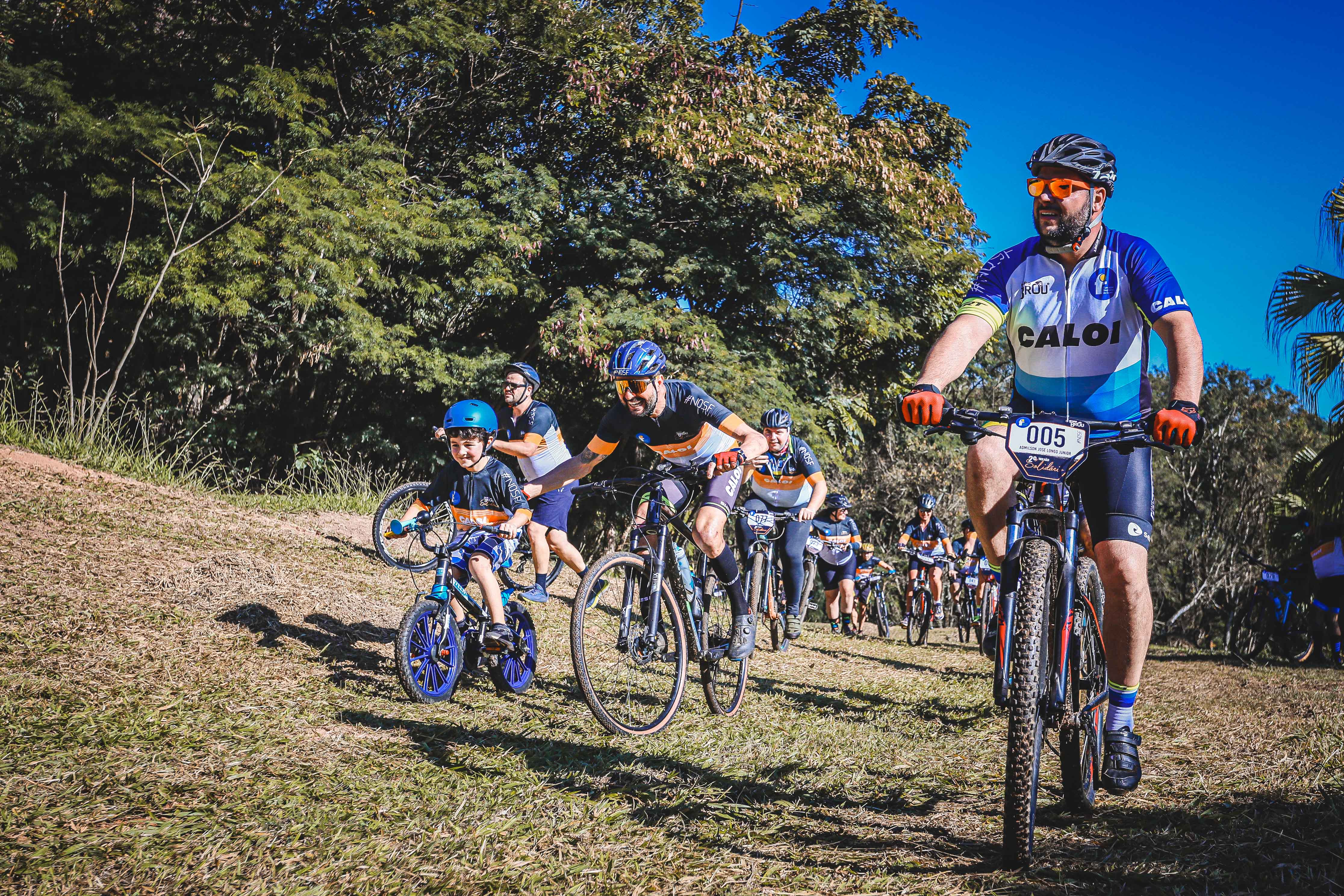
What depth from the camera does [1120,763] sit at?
3.06 meters

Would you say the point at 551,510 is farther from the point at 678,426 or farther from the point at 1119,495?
the point at 1119,495

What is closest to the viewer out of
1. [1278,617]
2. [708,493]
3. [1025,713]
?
[1025,713]

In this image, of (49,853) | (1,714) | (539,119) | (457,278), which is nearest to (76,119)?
(457,278)

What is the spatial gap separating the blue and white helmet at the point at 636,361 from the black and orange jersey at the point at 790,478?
164 inches

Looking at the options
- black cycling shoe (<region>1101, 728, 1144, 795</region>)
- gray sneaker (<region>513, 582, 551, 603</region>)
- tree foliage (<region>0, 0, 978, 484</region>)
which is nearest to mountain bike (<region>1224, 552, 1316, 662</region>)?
tree foliage (<region>0, 0, 978, 484</region>)

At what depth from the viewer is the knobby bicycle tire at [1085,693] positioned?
3.07 metres

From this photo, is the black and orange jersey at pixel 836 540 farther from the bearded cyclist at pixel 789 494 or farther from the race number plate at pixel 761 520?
the race number plate at pixel 761 520

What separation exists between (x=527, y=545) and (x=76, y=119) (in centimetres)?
1027

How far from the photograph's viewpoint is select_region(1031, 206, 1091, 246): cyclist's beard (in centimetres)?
328

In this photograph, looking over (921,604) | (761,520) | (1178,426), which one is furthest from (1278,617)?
(1178,426)

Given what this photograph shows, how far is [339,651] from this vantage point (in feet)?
19.3

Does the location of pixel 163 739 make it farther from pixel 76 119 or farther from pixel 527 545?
pixel 76 119

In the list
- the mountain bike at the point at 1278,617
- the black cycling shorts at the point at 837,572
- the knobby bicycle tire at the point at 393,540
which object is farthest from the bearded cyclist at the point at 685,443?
the mountain bike at the point at 1278,617

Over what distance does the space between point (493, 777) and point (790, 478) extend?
612 cm
